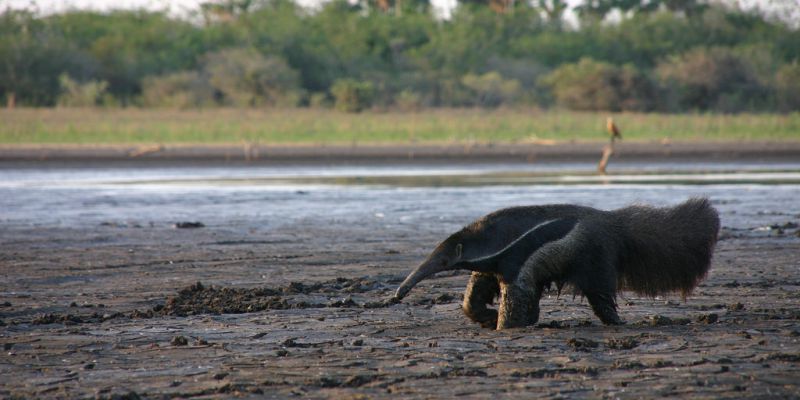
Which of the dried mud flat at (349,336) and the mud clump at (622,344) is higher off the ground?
the mud clump at (622,344)

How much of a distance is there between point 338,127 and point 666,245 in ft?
115

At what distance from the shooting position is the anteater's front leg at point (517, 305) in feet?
25.0

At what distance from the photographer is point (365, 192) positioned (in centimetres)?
2297

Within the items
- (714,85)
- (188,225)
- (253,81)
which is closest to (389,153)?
(253,81)

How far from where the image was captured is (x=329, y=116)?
46.9 metres

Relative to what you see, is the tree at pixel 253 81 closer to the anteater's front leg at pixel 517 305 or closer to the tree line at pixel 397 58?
the tree line at pixel 397 58

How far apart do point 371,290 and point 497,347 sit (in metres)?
3.03

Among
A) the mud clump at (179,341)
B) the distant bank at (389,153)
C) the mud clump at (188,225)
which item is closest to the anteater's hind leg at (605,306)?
the mud clump at (179,341)

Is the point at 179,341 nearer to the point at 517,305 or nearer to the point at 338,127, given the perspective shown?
the point at 517,305

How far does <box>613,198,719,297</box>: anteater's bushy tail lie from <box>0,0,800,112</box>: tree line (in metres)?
42.4

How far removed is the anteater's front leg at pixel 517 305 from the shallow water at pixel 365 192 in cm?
821

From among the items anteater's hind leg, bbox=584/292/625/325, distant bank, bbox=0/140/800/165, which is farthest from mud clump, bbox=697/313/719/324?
distant bank, bbox=0/140/800/165

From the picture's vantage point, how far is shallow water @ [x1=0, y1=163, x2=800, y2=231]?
703 inches

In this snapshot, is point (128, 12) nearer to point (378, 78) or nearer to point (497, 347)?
point (378, 78)
